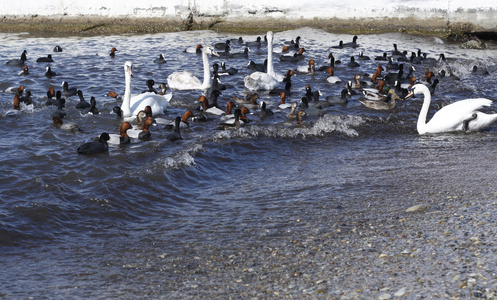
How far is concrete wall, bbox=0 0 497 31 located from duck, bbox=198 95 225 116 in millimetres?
14898

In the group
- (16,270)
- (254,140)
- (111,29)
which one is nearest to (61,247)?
(16,270)

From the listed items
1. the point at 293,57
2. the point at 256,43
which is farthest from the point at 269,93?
the point at 256,43

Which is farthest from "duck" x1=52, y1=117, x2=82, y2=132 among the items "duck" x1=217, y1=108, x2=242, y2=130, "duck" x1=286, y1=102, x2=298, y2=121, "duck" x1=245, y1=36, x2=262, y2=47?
"duck" x1=245, y1=36, x2=262, y2=47

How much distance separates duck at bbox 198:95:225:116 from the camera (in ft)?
48.6

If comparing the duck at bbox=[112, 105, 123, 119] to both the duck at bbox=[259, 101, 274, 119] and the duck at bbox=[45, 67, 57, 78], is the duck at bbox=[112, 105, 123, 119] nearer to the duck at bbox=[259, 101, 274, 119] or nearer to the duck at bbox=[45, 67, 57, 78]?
the duck at bbox=[259, 101, 274, 119]

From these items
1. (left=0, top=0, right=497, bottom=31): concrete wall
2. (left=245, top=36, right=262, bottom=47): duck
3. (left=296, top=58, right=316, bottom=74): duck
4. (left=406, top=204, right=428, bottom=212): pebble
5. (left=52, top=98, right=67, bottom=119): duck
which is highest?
(left=0, top=0, right=497, bottom=31): concrete wall

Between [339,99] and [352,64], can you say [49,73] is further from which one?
[352,64]

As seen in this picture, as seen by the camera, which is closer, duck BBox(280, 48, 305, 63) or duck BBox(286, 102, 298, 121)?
duck BBox(286, 102, 298, 121)

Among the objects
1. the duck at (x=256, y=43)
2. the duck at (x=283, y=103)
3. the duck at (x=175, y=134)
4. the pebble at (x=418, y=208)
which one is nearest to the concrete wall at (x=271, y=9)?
the duck at (x=256, y=43)

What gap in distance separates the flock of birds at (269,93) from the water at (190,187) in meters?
0.28

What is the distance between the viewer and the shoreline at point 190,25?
2817 centimetres

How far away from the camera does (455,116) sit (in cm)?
1306

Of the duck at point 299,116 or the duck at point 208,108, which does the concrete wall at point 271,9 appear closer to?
the duck at point 208,108

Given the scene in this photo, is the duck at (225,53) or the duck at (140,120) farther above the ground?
the duck at (225,53)
